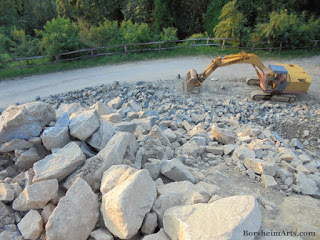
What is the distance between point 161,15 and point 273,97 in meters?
12.4

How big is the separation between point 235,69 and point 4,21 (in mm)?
19442

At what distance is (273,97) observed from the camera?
37.3 feet

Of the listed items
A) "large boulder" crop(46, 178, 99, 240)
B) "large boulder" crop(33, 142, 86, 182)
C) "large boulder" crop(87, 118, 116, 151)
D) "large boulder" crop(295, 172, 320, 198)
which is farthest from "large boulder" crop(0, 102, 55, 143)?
"large boulder" crop(295, 172, 320, 198)

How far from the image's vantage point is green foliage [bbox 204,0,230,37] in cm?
2103

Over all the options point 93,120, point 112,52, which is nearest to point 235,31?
point 112,52

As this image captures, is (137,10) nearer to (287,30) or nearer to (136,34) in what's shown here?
(136,34)

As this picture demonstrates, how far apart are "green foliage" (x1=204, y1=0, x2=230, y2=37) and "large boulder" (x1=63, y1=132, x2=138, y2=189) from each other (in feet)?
60.5

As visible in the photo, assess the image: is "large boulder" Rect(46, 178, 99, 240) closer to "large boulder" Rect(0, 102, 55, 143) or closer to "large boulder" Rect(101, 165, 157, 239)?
"large boulder" Rect(101, 165, 157, 239)

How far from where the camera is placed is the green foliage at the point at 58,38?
595 inches

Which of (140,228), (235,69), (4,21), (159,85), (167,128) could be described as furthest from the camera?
(4,21)

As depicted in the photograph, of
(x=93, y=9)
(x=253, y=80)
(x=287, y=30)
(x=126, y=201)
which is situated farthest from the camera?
(x=93, y=9)

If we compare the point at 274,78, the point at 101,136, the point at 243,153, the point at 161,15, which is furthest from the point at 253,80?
the point at 161,15

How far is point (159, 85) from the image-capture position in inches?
501

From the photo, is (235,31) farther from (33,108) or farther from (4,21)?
(4,21)
